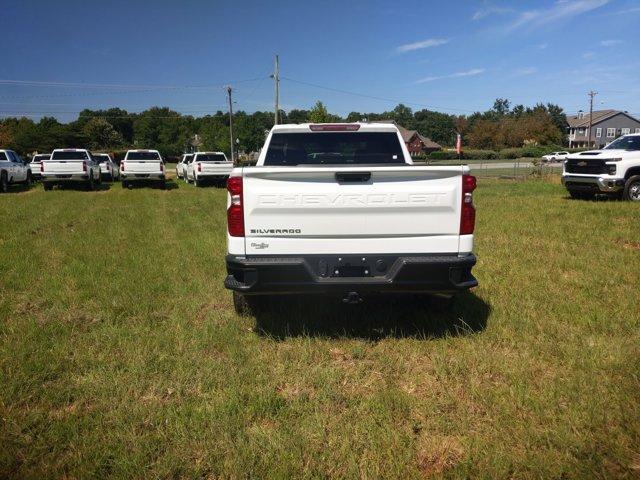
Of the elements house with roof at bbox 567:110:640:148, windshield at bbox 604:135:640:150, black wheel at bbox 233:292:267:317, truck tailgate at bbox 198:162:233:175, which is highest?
house with roof at bbox 567:110:640:148

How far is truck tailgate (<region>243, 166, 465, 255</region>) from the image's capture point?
3838 millimetres

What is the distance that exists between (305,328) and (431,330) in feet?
4.04

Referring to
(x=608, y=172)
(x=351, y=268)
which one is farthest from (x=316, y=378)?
(x=608, y=172)

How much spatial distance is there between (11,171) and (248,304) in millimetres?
20041

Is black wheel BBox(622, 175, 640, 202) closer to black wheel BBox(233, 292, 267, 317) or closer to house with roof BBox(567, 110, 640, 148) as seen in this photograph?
black wheel BBox(233, 292, 267, 317)

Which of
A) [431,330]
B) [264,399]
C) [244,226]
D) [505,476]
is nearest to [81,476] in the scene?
[264,399]

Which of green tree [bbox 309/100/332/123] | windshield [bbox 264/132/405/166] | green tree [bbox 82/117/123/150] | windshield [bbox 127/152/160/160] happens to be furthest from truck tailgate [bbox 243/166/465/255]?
green tree [bbox 82/117/123/150]

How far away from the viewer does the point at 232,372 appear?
3.79m

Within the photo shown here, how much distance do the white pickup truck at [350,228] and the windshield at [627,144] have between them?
1299 cm

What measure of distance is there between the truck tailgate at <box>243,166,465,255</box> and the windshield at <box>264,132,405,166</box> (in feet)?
5.53

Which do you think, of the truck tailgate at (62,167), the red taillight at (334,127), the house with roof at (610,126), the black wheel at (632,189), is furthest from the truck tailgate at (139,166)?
the house with roof at (610,126)

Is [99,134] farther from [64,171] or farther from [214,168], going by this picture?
[214,168]

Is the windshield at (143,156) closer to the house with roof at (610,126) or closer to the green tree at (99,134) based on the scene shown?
the green tree at (99,134)

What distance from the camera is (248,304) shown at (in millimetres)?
→ 5148
